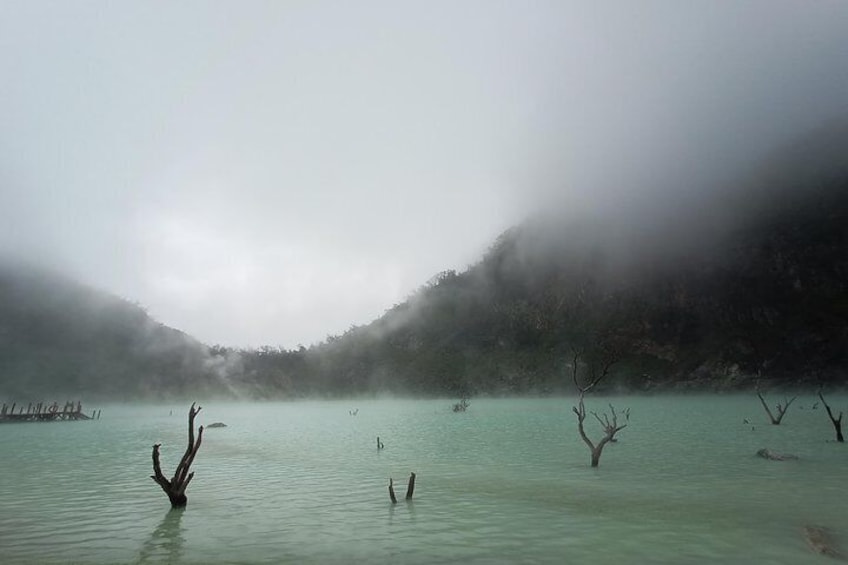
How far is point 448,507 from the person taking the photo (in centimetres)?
2125

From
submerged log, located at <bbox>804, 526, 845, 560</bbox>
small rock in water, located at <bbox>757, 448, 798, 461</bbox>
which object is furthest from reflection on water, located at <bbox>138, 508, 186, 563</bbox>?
small rock in water, located at <bbox>757, 448, 798, 461</bbox>

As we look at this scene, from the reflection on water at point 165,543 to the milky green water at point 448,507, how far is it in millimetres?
70

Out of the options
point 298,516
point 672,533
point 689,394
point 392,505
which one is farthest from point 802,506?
point 689,394

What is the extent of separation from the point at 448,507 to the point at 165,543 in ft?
34.1

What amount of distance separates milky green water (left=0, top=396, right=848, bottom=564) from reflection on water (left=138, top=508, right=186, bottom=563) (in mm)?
70

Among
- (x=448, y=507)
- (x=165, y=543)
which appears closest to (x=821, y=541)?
(x=448, y=507)

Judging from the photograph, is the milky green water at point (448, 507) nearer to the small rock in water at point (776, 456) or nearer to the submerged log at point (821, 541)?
the submerged log at point (821, 541)

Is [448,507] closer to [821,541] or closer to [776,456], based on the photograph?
[821,541]

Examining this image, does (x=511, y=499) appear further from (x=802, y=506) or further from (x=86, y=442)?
(x=86, y=442)

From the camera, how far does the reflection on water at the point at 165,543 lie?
50.2 ft

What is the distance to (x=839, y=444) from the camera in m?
38.3

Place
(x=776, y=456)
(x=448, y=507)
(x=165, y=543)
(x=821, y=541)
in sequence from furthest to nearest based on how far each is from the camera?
(x=776, y=456) < (x=448, y=507) < (x=165, y=543) < (x=821, y=541)

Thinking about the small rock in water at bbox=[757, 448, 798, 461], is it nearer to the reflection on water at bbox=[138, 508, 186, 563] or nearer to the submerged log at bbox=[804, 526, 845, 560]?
the submerged log at bbox=[804, 526, 845, 560]

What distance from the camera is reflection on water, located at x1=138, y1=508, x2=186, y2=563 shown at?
602 inches
